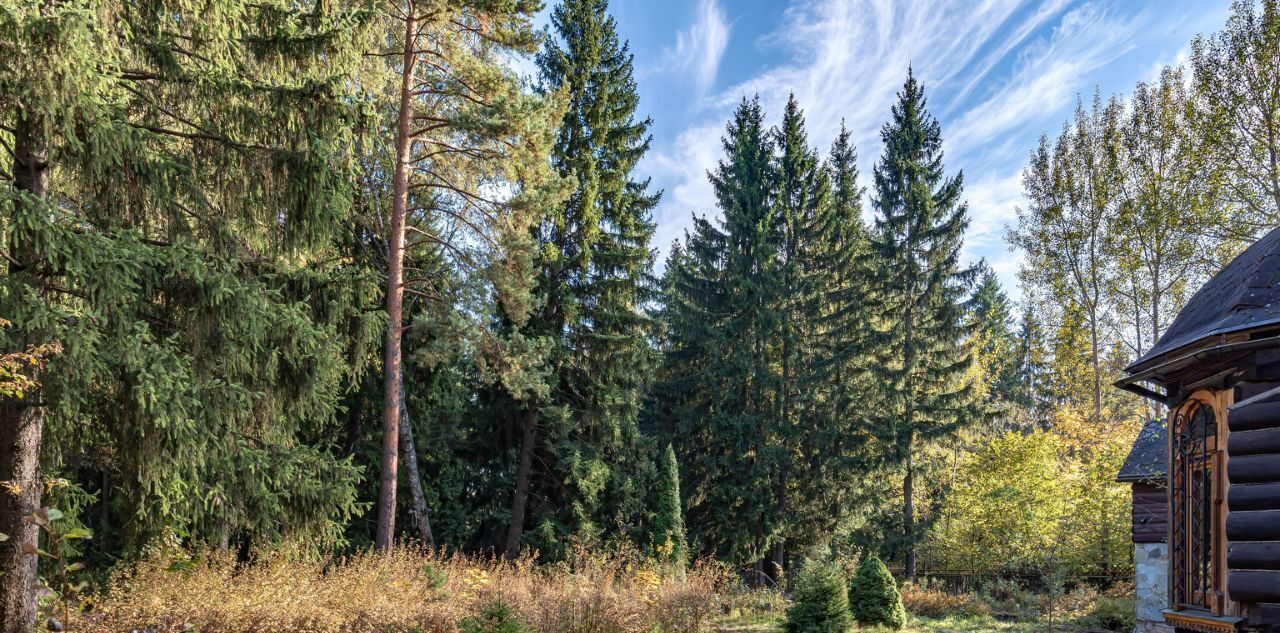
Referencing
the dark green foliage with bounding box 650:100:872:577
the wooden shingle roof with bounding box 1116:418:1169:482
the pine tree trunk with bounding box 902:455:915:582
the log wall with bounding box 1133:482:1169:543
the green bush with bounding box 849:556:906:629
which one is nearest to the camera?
the log wall with bounding box 1133:482:1169:543

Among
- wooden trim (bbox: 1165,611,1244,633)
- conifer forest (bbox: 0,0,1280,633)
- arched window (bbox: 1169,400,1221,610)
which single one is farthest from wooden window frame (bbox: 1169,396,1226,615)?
conifer forest (bbox: 0,0,1280,633)

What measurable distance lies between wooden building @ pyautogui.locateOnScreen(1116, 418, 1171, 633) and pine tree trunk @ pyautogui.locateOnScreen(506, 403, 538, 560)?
473 inches

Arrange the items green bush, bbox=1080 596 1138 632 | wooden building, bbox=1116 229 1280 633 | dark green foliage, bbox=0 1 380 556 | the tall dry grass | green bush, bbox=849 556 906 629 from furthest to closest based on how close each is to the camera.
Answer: green bush, bbox=1080 596 1138 632, green bush, bbox=849 556 906 629, the tall dry grass, wooden building, bbox=1116 229 1280 633, dark green foliage, bbox=0 1 380 556

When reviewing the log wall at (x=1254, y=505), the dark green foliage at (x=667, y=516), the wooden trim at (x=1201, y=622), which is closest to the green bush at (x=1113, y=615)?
the wooden trim at (x=1201, y=622)

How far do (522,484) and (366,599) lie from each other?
9631 millimetres

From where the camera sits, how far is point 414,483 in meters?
15.1

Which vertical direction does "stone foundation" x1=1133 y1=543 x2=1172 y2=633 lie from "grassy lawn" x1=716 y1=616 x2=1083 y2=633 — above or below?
above

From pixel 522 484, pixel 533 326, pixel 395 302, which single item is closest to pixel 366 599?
pixel 395 302

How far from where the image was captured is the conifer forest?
6031mm

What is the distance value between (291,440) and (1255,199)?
675 inches

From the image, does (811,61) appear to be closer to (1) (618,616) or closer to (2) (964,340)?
(1) (618,616)

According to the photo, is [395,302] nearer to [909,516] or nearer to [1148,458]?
[1148,458]

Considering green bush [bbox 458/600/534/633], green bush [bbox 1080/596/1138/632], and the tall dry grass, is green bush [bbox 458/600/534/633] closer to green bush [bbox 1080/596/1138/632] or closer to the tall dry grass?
the tall dry grass

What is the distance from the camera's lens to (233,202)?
727 centimetres
